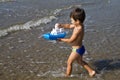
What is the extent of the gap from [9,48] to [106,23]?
13.0 feet

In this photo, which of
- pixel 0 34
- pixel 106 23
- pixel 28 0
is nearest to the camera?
pixel 0 34

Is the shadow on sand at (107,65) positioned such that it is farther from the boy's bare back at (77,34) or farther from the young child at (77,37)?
the boy's bare back at (77,34)

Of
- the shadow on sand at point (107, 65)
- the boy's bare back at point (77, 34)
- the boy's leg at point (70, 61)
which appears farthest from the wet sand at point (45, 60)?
the boy's bare back at point (77, 34)

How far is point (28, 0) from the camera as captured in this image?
55.3 ft

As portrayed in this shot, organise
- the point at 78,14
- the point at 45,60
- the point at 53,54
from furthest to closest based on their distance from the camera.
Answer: the point at 53,54
the point at 45,60
the point at 78,14

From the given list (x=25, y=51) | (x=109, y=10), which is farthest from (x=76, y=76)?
(x=109, y=10)

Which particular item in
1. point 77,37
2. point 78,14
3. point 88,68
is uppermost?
point 78,14

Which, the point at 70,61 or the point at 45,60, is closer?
the point at 70,61

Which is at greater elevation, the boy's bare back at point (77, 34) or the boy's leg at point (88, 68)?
the boy's bare back at point (77, 34)

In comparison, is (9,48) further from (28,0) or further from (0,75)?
(28,0)

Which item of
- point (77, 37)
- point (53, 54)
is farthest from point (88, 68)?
point (53, 54)

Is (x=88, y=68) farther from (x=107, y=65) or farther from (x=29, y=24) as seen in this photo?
(x=29, y=24)

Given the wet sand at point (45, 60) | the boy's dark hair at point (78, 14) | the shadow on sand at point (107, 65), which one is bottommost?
the shadow on sand at point (107, 65)

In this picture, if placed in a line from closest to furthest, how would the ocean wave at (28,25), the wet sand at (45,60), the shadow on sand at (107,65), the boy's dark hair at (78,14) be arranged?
the boy's dark hair at (78,14) < the wet sand at (45,60) < the shadow on sand at (107,65) < the ocean wave at (28,25)
